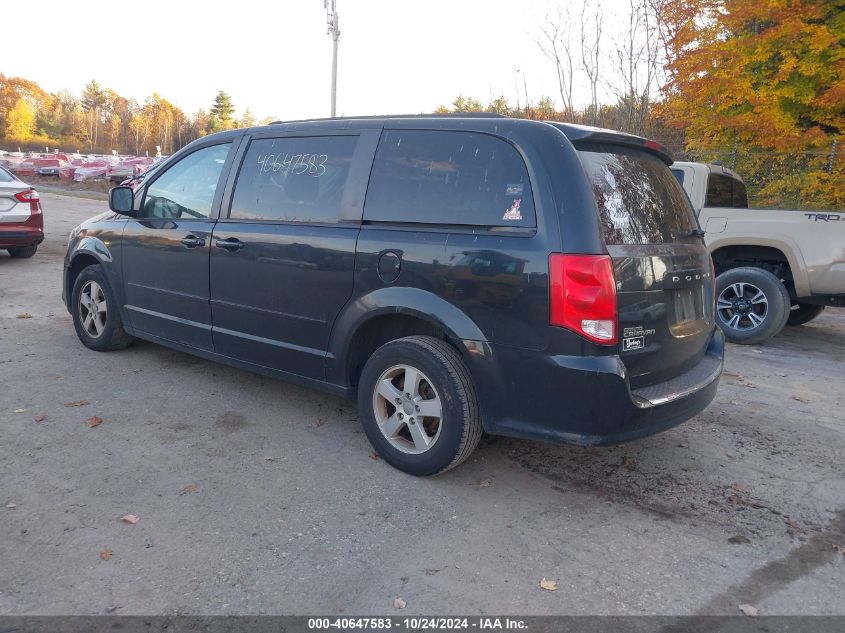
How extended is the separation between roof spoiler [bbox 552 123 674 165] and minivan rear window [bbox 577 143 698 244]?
3cm

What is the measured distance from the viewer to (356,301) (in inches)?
155

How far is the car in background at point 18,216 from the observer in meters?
10.1

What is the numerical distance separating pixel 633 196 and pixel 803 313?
5758mm

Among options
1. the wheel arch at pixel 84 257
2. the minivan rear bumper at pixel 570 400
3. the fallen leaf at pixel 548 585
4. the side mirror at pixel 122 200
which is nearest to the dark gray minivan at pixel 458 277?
the minivan rear bumper at pixel 570 400

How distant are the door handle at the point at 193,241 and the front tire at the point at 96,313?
3.93ft

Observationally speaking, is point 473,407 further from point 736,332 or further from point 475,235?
point 736,332

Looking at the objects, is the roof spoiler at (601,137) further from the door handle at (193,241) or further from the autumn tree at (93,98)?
the autumn tree at (93,98)

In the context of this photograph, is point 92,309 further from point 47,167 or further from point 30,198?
point 47,167

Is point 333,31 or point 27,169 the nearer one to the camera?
point 333,31

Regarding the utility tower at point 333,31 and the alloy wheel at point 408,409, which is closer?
the alloy wheel at point 408,409

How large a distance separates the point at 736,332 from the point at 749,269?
67 cm

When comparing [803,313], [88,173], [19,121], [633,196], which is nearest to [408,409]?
[633,196]

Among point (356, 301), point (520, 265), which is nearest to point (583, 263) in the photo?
point (520, 265)

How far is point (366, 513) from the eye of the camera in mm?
3430
